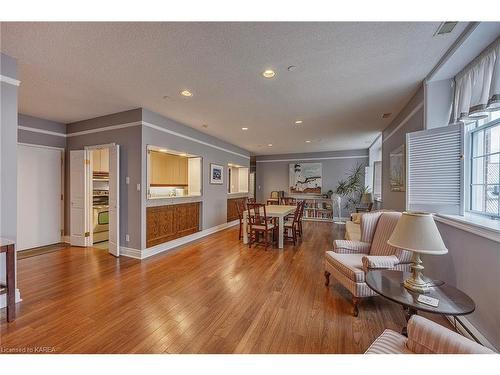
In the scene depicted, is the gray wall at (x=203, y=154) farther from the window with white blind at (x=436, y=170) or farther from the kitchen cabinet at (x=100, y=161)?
the window with white blind at (x=436, y=170)

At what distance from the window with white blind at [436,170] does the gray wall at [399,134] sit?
0.38m

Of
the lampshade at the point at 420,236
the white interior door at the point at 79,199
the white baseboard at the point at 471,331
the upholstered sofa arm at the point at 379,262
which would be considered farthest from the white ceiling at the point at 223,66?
the white baseboard at the point at 471,331

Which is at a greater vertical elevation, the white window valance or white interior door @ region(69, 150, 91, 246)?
the white window valance

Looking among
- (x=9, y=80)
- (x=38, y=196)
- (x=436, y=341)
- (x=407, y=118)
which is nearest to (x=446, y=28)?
(x=407, y=118)

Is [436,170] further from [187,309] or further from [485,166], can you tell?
[187,309]

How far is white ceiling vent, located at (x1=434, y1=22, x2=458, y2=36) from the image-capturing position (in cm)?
171

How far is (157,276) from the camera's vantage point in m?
3.03

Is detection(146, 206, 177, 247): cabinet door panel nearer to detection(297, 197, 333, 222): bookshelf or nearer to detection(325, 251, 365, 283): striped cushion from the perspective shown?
detection(325, 251, 365, 283): striped cushion

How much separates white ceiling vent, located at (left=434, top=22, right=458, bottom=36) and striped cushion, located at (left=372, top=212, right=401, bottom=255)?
6.01 feet

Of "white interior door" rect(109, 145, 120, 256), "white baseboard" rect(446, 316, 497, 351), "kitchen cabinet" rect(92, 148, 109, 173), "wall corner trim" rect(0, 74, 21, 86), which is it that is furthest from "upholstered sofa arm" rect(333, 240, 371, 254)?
"kitchen cabinet" rect(92, 148, 109, 173)

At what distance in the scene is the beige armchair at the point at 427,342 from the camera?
97cm
